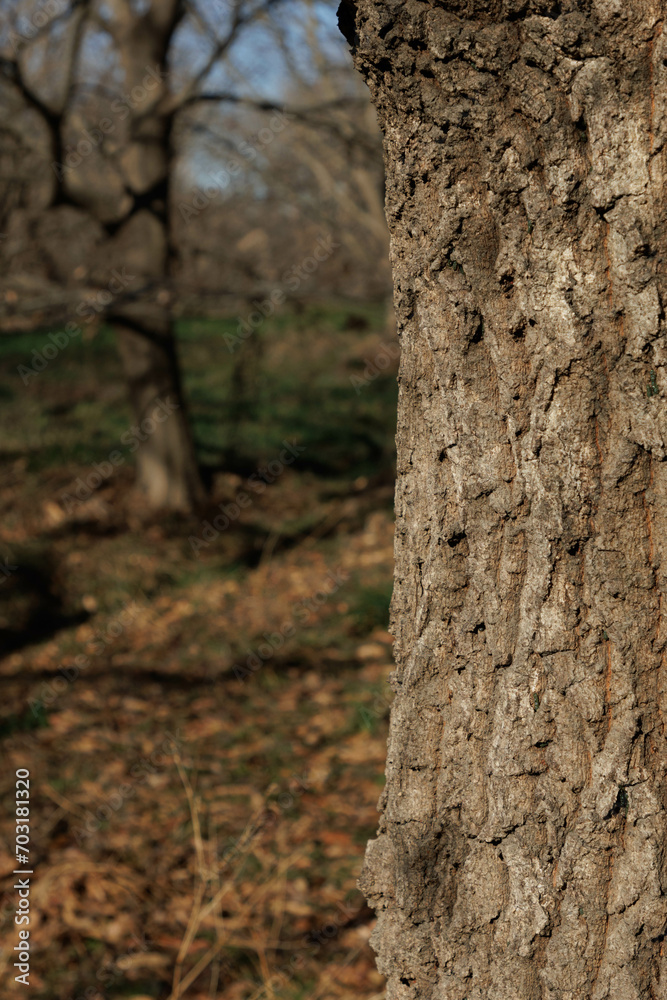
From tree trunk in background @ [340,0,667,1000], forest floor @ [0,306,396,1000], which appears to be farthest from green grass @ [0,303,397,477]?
tree trunk in background @ [340,0,667,1000]

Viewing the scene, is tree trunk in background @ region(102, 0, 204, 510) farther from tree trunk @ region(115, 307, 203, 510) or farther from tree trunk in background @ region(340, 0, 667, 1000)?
tree trunk in background @ region(340, 0, 667, 1000)

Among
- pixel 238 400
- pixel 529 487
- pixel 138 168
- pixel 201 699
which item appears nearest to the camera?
pixel 529 487

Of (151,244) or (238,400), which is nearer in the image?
(151,244)

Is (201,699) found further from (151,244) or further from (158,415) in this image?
(151,244)

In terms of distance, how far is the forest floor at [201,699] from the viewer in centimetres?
281

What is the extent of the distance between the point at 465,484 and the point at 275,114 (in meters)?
6.23

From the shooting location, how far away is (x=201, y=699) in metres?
4.72

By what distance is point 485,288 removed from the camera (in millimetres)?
1238

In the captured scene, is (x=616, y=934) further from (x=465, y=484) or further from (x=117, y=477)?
(x=117, y=477)

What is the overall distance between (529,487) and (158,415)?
21.0ft

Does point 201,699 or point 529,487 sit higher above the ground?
point 529,487

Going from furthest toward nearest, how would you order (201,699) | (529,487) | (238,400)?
(238,400), (201,699), (529,487)

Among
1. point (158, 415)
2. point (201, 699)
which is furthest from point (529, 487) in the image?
point (158, 415)

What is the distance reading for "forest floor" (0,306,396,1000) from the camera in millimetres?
2812
